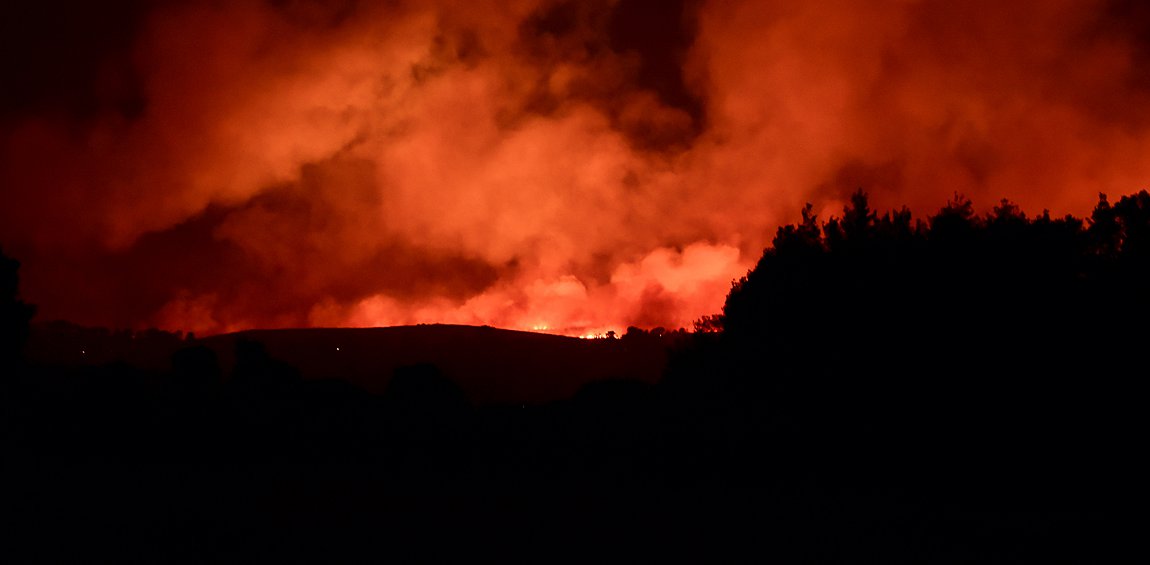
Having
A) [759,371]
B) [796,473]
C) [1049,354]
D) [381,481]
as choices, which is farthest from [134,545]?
[1049,354]

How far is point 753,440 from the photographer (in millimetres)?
22828

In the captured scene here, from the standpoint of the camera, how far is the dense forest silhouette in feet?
45.6

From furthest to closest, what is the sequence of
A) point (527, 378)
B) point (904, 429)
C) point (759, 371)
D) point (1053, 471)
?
1. point (527, 378)
2. point (759, 371)
3. point (904, 429)
4. point (1053, 471)

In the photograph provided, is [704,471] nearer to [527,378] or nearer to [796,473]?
[796,473]

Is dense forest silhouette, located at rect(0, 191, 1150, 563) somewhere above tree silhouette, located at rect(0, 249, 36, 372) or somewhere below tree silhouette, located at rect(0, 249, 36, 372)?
below

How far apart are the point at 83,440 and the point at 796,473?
839 inches

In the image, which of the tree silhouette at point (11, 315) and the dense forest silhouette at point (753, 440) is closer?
the dense forest silhouette at point (753, 440)

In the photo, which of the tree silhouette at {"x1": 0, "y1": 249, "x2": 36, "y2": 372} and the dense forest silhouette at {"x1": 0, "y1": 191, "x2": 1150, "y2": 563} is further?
the tree silhouette at {"x1": 0, "y1": 249, "x2": 36, "y2": 372}

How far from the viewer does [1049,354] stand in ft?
68.6

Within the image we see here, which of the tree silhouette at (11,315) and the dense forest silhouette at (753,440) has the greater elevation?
the tree silhouette at (11,315)

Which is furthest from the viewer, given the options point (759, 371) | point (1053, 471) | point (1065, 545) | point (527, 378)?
point (527, 378)

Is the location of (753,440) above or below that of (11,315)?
below

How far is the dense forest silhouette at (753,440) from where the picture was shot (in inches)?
548

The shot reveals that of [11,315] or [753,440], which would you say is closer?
[753,440]
